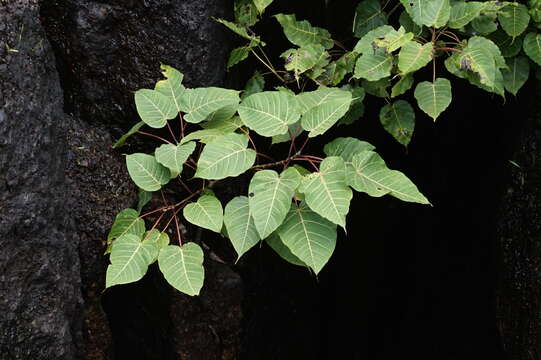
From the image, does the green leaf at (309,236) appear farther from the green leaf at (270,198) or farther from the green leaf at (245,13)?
the green leaf at (245,13)

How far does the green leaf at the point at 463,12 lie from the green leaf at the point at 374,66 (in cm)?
21

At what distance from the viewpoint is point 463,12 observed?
1.68 metres

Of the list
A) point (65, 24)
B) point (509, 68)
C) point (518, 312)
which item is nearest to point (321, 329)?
point (518, 312)

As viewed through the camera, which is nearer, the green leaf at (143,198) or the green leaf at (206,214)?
the green leaf at (206,214)

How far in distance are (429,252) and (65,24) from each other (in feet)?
6.03

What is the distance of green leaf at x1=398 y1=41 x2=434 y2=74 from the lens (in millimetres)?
1621

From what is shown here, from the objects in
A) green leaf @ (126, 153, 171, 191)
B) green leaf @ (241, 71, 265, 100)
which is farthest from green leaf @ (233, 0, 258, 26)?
green leaf @ (126, 153, 171, 191)

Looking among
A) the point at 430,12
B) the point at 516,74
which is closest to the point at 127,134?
the point at 430,12

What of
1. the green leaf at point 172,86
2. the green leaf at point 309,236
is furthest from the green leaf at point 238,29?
the green leaf at point 309,236

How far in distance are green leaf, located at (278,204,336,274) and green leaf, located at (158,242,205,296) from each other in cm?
25

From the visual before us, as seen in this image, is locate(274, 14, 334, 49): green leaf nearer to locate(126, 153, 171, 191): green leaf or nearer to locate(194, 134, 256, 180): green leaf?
locate(194, 134, 256, 180): green leaf

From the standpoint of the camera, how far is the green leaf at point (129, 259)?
1520 millimetres

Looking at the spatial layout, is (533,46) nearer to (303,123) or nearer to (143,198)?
(303,123)

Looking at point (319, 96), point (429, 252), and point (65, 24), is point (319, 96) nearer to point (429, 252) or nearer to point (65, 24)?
point (65, 24)
